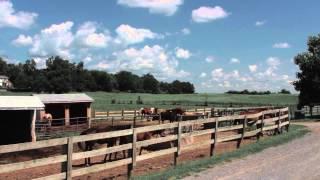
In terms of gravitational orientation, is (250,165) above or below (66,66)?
below

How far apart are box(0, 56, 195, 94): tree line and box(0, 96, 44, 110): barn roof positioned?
344 ft

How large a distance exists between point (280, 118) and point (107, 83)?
158 meters

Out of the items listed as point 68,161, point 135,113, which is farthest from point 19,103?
point 68,161

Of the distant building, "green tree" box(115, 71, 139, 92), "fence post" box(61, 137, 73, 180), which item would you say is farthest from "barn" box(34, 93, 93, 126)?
"green tree" box(115, 71, 139, 92)

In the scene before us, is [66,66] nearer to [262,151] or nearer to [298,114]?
[298,114]

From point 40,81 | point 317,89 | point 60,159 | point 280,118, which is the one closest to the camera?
point 60,159

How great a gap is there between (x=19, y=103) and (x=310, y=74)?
111 feet

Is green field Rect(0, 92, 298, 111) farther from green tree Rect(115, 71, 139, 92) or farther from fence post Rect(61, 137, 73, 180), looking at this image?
fence post Rect(61, 137, 73, 180)

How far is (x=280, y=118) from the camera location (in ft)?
78.6

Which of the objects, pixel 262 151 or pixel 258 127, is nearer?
pixel 262 151

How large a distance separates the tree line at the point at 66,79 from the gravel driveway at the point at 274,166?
12173 centimetres

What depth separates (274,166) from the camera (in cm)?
1341

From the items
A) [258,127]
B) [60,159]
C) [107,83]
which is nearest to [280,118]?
[258,127]

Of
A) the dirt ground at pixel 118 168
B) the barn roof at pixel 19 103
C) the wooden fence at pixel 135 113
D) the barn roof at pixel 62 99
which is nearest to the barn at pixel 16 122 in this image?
the barn roof at pixel 19 103
